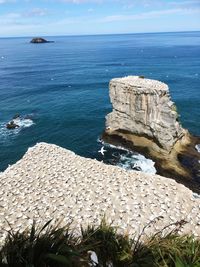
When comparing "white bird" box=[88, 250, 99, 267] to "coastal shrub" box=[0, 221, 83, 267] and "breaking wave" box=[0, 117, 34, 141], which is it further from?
"breaking wave" box=[0, 117, 34, 141]

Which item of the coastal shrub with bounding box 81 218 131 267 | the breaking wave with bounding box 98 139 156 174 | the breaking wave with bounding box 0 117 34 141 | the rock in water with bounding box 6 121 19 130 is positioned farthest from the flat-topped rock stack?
the rock in water with bounding box 6 121 19 130

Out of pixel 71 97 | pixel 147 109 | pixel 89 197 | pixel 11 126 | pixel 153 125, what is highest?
pixel 147 109

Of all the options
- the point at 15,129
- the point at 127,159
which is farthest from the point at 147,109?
the point at 15,129

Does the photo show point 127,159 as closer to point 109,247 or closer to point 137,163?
point 137,163

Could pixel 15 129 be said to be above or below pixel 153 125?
below

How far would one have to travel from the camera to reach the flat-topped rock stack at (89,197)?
1998cm

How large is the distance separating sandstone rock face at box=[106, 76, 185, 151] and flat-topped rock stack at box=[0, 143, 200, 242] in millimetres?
15574

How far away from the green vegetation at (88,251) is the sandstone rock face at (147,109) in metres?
28.4

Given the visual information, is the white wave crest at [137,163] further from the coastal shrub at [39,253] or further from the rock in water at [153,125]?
the coastal shrub at [39,253]

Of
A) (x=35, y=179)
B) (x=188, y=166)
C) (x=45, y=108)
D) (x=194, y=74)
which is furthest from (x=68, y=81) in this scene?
(x=35, y=179)

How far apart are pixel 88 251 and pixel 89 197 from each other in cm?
1140

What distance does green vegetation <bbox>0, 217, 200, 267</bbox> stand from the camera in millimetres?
9102

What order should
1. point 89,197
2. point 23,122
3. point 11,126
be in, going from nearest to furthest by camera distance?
point 89,197, point 11,126, point 23,122

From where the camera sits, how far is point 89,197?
22.2 metres
